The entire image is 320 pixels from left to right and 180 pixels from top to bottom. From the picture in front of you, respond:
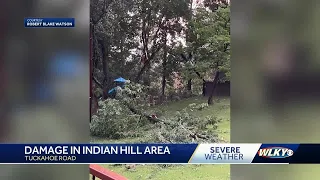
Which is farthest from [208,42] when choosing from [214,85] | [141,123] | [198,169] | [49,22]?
[49,22]

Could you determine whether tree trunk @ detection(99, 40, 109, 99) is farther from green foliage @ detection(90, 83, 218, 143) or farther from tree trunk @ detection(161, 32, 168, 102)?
tree trunk @ detection(161, 32, 168, 102)

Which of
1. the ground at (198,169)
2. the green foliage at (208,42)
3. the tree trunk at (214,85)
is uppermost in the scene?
the green foliage at (208,42)

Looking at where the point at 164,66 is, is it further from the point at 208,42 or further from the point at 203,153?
the point at 203,153

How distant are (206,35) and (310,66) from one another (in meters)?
0.78

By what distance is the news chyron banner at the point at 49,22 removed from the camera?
257 cm

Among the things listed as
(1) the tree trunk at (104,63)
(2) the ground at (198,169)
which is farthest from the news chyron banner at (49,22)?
(2) the ground at (198,169)

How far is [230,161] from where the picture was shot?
2580mm

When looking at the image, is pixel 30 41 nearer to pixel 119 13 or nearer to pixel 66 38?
pixel 66 38

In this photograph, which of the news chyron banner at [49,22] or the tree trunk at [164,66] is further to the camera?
the tree trunk at [164,66]

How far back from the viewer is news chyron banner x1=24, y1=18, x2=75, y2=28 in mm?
2566

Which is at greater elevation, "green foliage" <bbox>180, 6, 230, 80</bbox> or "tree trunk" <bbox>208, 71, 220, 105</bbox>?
"green foliage" <bbox>180, 6, 230, 80</bbox>

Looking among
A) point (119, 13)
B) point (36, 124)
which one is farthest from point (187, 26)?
point (36, 124)

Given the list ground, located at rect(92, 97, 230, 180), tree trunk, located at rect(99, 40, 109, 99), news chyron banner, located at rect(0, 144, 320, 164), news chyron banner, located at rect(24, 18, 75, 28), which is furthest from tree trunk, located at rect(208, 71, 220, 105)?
news chyron banner, located at rect(24, 18, 75, 28)

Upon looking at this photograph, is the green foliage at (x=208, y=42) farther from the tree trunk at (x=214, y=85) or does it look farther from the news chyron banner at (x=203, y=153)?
the news chyron banner at (x=203, y=153)
